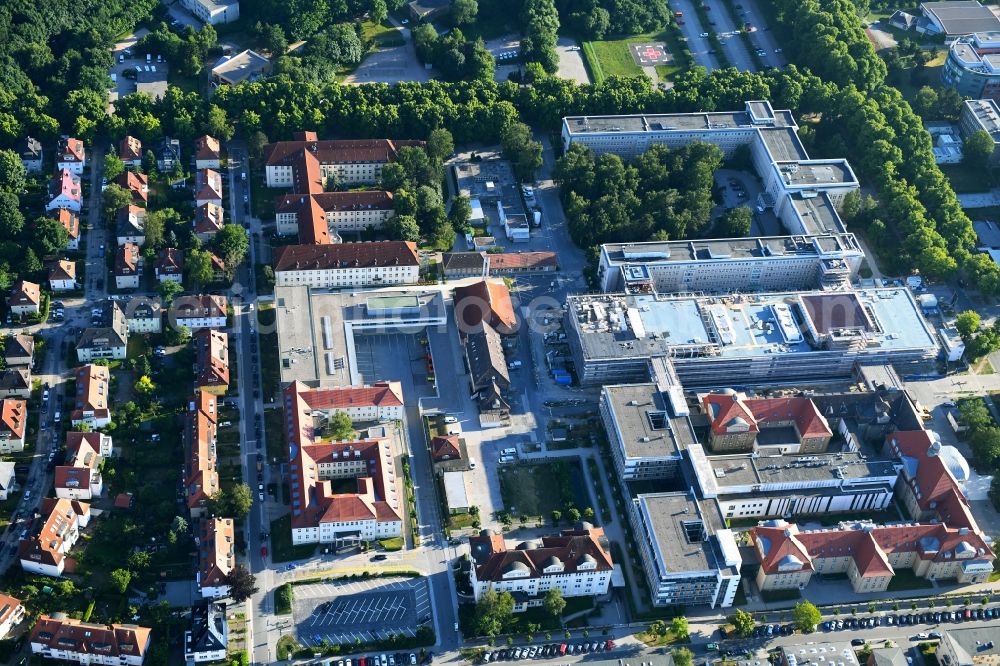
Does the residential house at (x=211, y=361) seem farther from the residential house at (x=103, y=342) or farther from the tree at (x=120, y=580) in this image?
the tree at (x=120, y=580)

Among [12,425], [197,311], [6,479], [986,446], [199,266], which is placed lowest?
[986,446]

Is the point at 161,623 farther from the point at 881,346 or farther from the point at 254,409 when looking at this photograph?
the point at 881,346

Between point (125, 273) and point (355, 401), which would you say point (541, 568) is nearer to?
point (355, 401)

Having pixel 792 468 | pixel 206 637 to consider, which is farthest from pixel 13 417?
pixel 792 468

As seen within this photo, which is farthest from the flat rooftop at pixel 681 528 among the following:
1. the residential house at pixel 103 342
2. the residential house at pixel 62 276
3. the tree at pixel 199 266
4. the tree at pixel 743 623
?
the residential house at pixel 62 276

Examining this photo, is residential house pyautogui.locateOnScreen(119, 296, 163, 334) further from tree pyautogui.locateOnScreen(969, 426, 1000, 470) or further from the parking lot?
tree pyautogui.locateOnScreen(969, 426, 1000, 470)

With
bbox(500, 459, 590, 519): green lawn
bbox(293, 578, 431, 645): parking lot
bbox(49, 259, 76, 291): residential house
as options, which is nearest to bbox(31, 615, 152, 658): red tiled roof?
bbox(293, 578, 431, 645): parking lot
